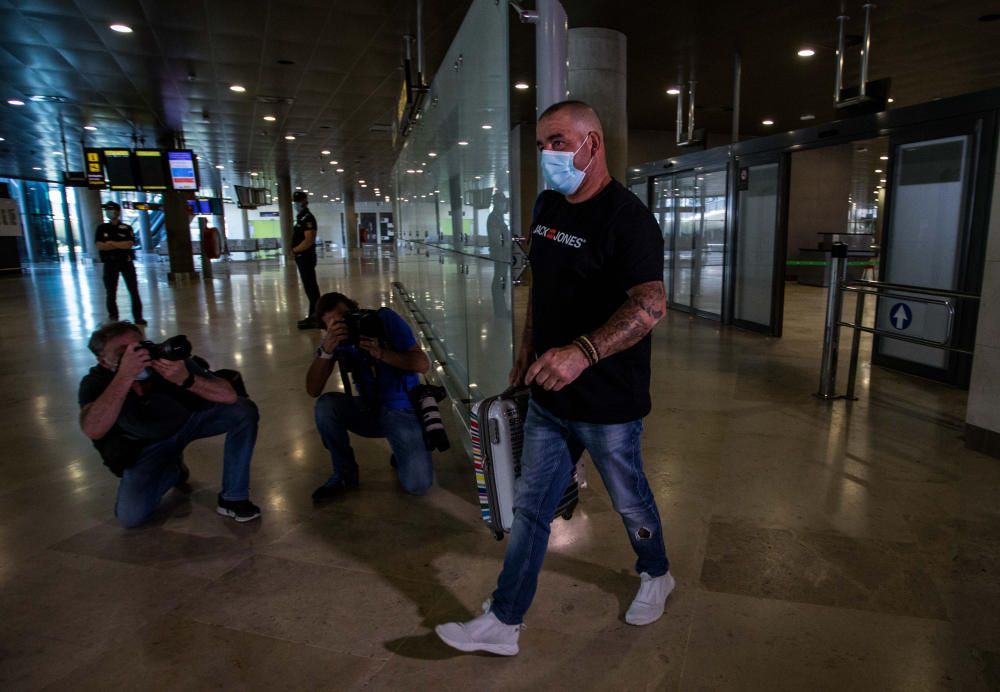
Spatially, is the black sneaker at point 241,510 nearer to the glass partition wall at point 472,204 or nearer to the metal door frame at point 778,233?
the glass partition wall at point 472,204

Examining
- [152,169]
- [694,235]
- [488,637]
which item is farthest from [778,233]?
[152,169]

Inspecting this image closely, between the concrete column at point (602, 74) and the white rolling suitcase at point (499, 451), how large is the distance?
611 centimetres

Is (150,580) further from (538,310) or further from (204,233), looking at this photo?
(204,233)

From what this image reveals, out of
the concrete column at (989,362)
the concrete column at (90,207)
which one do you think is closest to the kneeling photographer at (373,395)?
the concrete column at (989,362)

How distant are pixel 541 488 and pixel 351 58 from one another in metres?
9.30

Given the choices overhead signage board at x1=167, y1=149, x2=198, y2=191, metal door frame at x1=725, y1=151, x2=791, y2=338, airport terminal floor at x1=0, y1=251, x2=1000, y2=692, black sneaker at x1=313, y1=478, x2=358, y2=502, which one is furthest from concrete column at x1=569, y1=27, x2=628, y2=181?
overhead signage board at x1=167, y1=149, x2=198, y2=191

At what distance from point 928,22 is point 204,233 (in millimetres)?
23610

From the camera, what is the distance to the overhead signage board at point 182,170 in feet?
48.0

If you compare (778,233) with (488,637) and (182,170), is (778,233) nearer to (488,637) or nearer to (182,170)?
(488,637)

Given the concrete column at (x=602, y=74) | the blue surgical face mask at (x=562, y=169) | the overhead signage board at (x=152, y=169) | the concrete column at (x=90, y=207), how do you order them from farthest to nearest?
the concrete column at (x=90, y=207) < the overhead signage board at (x=152, y=169) < the concrete column at (x=602, y=74) < the blue surgical face mask at (x=562, y=169)

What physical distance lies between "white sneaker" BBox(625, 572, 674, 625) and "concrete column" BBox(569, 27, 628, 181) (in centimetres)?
625

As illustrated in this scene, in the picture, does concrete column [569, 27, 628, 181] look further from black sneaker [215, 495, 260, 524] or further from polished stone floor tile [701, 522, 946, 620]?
black sneaker [215, 495, 260, 524]

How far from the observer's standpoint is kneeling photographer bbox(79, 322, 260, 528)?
2.82 metres

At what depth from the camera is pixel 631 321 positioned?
1766mm
